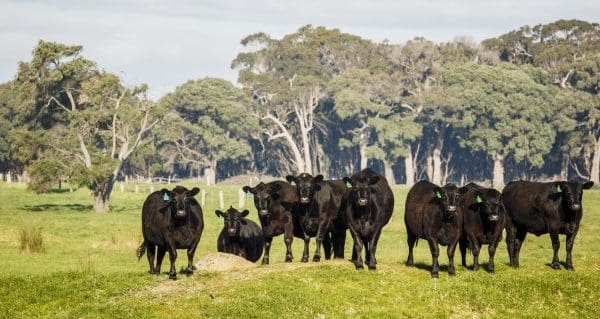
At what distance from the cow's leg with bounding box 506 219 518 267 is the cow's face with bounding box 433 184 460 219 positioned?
313cm

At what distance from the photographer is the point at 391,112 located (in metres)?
116

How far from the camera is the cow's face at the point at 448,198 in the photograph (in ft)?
72.2

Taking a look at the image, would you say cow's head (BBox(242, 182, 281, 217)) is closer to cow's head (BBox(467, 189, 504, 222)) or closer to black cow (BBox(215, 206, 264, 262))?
black cow (BBox(215, 206, 264, 262))

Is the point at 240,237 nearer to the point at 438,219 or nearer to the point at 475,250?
the point at 438,219

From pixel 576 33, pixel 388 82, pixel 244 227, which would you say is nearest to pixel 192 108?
pixel 388 82

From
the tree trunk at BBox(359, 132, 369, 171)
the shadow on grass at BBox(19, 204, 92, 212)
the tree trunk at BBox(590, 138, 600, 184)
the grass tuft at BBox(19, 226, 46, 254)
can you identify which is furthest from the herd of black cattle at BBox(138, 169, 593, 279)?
the tree trunk at BBox(359, 132, 369, 171)

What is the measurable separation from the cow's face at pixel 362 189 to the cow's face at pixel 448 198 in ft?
5.49

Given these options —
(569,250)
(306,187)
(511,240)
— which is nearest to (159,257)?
(306,187)

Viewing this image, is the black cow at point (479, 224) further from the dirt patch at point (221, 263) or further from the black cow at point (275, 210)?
the dirt patch at point (221, 263)

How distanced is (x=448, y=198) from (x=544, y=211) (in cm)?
383

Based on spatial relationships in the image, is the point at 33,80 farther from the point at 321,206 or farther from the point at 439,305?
the point at 439,305

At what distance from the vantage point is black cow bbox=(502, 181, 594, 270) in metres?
23.8

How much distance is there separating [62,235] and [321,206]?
22.0 meters

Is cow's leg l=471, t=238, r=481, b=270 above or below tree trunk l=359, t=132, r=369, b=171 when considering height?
below
